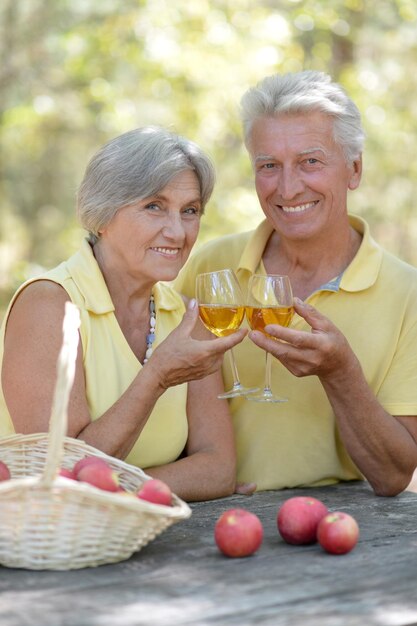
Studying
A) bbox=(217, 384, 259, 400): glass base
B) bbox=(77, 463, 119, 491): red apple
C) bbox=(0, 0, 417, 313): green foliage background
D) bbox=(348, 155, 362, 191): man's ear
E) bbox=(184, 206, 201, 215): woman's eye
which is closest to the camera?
bbox=(77, 463, 119, 491): red apple

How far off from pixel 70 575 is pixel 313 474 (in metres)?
1.46

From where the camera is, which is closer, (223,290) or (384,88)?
(223,290)

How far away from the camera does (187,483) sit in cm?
321

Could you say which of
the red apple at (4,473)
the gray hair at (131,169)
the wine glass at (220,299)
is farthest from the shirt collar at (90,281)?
the red apple at (4,473)

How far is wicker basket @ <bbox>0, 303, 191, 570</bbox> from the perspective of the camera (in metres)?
2.16

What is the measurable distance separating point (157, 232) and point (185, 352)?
0.50 metres

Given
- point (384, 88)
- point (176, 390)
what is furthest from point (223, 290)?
point (384, 88)

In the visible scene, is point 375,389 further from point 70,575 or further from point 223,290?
point 70,575

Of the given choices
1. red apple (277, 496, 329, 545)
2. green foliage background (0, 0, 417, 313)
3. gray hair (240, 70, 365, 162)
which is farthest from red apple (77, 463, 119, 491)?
green foliage background (0, 0, 417, 313)

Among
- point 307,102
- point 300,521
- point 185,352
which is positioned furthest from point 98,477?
point 307,102

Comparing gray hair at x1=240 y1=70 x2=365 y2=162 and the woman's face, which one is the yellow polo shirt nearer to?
gray hair at x1=240 y1=70 x2=365 y2=162

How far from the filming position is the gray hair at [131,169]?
10.6 ft

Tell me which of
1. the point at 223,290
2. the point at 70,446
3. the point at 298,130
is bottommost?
the point at 70,446

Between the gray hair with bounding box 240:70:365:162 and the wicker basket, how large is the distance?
5.07ft
